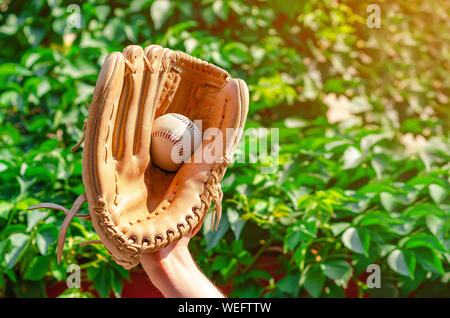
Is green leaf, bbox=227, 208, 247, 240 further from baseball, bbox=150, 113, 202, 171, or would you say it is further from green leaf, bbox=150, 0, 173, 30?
green leaf, bbox=150, 0, 173, 30

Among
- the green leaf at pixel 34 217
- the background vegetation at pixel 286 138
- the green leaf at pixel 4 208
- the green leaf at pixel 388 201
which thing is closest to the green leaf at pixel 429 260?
the background vegetation at pixel 286 138

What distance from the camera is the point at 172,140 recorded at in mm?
837

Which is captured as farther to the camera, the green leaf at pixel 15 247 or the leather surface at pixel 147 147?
the green leaf at pixel 15 247

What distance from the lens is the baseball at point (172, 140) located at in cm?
84

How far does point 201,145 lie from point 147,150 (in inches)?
4.2

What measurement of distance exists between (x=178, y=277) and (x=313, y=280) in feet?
2.13

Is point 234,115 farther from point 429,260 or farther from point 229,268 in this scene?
point 429,260

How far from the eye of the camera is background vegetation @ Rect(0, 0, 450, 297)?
1309mm

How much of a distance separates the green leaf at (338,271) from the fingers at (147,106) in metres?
0.69

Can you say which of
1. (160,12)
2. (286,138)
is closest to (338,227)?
(286,138)

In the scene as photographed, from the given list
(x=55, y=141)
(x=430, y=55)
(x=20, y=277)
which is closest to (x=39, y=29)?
(x=55, y=141)

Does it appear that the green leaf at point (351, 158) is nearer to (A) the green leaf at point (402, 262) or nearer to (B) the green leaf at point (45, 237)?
(A) the green leaf at point (402, 262)

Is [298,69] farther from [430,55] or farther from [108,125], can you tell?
Answer: [108,125]

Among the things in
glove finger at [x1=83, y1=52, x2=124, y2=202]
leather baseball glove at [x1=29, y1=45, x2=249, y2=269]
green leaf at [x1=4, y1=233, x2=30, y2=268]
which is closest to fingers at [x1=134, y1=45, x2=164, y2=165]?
leather baseball glove at [x1=29, y1=45, x2=249, y2=269]
